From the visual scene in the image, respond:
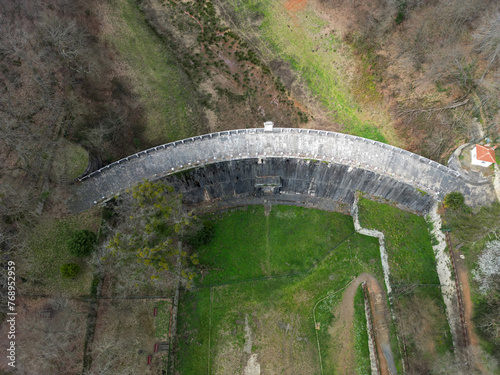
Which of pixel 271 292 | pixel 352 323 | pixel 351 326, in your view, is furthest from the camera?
pixel 271 292

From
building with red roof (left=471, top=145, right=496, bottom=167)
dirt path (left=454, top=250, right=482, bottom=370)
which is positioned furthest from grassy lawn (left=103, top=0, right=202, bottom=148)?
dirt path (left=454, top=250, right=482, bottom=370)

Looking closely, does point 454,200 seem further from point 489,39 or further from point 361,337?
point 489,39

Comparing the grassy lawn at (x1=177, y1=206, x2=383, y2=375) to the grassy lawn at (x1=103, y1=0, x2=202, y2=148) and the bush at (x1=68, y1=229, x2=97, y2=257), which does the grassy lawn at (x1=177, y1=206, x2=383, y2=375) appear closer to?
the bush at (x1=68, y1=229, x2=97, y2=257)

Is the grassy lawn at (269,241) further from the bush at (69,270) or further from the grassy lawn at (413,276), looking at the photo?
the bush at (69,270)

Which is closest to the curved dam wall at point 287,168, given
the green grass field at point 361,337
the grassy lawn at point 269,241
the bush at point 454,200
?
the bush at point 454,200

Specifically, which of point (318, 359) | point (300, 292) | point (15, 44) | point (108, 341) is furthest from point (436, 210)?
point (15, 44)

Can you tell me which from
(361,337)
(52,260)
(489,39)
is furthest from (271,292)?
(489,39)
